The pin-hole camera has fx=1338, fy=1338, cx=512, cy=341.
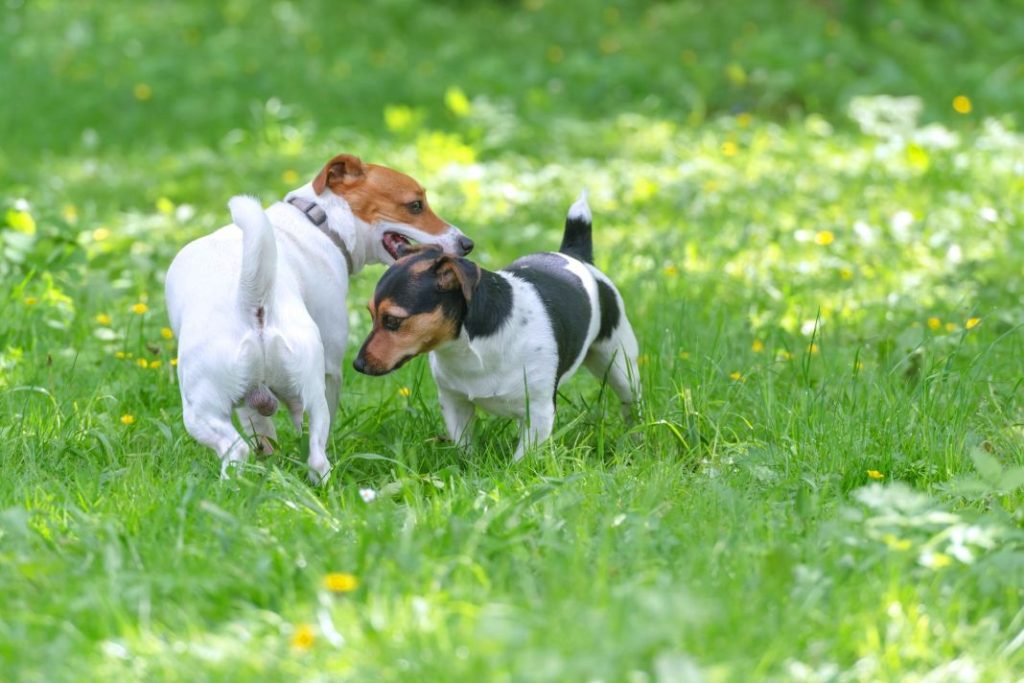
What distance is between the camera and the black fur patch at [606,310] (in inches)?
191

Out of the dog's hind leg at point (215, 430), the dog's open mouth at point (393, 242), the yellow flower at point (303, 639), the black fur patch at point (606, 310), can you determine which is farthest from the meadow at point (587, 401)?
the dog's open mouth at point (393, 242)

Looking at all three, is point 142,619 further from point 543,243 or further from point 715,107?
point 715,107

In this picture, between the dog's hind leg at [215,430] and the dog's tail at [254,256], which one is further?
the dog's hind leg at [215,430]

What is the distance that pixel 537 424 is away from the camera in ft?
14.4

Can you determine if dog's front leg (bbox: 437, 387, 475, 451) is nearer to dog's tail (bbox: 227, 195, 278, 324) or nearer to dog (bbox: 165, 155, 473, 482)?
dog (bbox: 165, 155, 473, 482)

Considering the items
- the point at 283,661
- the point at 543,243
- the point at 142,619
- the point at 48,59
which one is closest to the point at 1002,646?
the point at 283,661

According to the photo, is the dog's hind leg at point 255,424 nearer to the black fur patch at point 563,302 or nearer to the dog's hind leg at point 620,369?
the black fur patch at point 563,302

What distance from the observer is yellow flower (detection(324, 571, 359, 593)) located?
2.84 m

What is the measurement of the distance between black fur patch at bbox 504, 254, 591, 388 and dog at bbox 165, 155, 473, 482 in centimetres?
67

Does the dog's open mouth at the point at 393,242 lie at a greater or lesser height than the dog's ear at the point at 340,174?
lesser

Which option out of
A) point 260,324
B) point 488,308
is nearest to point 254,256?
point 260,324

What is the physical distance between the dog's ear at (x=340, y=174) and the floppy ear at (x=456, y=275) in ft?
2.67

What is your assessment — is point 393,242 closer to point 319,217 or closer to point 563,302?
point 319,217

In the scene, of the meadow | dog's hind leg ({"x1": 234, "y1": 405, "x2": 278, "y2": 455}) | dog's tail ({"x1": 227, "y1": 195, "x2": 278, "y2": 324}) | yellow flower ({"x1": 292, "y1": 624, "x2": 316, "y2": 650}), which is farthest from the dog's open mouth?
yellow flower ({"x1": 292, "y1": 624, "x2": 316, "y2": 650})
